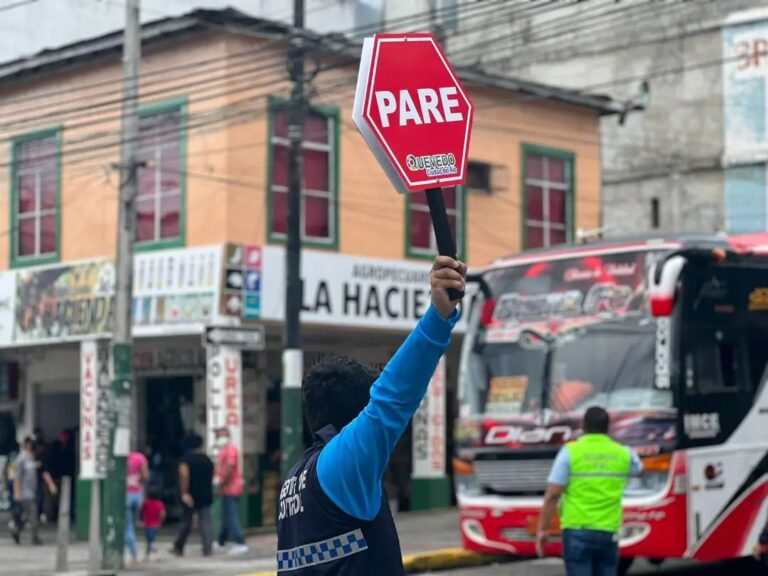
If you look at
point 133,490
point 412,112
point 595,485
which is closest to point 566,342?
point 595,485

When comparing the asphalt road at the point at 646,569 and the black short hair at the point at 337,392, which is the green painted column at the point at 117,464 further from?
the black short hair at the point at 337,392

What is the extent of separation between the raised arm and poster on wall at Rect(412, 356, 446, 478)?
21.1m

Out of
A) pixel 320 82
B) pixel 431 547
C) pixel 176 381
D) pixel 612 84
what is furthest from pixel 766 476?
pixel 612 84

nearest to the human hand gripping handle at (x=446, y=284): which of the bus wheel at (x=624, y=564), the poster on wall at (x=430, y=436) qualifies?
the bus wheel at (x=624, y=564)

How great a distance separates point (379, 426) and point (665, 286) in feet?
32.0

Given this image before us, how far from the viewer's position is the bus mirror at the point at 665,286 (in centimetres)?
1323

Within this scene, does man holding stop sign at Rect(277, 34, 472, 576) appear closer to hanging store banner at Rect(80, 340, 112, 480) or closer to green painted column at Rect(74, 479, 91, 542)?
hanging store banner at Rect(80, 340, 112, 480)

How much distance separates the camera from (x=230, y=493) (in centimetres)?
2042

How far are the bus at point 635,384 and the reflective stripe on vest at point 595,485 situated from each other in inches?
125

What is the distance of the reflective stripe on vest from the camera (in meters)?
10.2

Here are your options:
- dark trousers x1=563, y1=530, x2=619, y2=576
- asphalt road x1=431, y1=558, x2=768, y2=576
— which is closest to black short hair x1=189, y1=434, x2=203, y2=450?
asphalt road x1=431, y1=558, x2=768, y2=576

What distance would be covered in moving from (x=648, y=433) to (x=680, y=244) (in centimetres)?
183

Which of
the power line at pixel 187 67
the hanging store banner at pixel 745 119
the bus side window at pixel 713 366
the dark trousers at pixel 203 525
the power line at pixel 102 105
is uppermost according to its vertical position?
the hanging store banner at pixel 745 119

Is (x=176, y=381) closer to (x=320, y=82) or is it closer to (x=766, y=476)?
(x=320, y=82)
